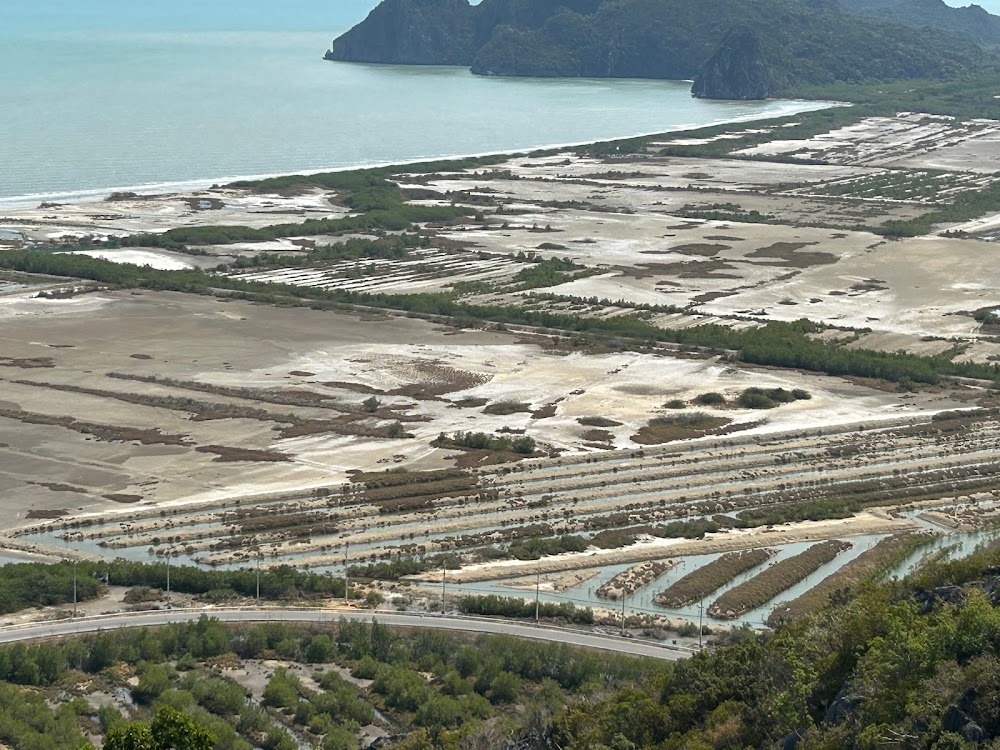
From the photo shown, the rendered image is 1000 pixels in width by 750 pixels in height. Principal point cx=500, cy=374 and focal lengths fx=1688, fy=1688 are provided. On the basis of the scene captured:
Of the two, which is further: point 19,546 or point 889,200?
point 889,200

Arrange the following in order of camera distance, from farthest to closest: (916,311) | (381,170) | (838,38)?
(838,38), (381,170), (916,311)

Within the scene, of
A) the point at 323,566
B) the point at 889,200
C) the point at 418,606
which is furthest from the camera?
the point at 889,200

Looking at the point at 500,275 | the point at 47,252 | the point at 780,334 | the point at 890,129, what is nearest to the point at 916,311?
the point at 780,334

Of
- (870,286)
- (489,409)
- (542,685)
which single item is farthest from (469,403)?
(870,286)

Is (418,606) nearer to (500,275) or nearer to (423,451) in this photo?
(423,451)

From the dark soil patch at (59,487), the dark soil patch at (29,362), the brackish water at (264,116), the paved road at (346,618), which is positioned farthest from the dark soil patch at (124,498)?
the brackish water at (264,116)

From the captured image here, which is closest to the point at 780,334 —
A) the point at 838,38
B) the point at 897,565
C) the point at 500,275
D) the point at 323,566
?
the point at 500,275
